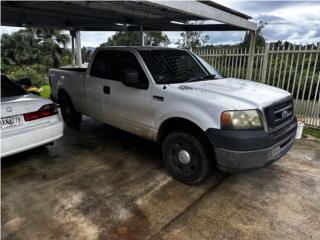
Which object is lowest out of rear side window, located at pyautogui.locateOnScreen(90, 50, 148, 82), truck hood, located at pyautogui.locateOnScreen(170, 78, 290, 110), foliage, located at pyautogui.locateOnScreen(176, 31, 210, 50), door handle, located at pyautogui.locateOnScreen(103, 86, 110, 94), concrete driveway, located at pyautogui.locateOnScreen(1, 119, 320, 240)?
concrete driveway, located at pyautogui.locateOnScreen(1, 119, 320, 240)

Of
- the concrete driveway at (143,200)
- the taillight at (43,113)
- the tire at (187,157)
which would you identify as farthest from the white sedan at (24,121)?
the tire at (187,157)

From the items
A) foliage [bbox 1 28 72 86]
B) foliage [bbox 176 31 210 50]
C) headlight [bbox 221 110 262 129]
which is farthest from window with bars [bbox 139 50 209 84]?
foliage [bbox 1 28 72 86]

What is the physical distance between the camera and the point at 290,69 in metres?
6.50

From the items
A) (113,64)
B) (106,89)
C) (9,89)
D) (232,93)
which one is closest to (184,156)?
(232,93)

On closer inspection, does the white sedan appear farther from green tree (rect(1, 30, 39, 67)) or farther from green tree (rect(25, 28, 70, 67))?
green tree (rect(25, 28, 70, 67))

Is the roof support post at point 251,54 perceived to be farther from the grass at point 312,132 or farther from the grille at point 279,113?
the grille at point 279,113

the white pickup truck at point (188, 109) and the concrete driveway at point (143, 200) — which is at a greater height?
the white pickup truck at point (188, 109)

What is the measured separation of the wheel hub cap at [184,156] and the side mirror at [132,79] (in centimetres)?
114

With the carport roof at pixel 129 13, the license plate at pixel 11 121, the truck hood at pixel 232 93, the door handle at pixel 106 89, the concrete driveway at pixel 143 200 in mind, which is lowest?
the concrete driveway at pixel 143 200

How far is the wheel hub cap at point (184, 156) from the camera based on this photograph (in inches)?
Result: 141

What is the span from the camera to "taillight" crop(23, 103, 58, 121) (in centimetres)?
383

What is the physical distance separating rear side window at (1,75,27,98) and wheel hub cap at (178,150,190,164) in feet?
9.17

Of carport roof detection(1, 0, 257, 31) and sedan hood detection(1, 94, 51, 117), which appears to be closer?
sedan hood detection(1, 94, 51, 117)

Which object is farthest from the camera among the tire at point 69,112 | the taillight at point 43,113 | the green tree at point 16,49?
the green tree at point 16,49
